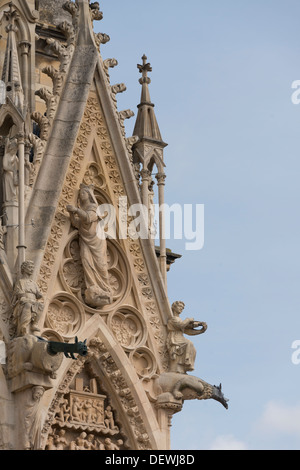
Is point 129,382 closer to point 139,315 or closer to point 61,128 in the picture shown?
point 139,315

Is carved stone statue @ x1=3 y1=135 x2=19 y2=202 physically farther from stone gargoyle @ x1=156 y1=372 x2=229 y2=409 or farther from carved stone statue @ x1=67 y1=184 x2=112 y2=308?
stone gargoyle @ x1=156 y1=372 x2=229 y2=409

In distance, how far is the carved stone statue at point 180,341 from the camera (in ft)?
68.3

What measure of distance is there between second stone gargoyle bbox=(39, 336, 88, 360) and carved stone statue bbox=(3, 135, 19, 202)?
198 cm

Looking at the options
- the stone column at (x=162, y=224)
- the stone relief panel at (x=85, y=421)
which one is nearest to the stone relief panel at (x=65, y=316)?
the stone relief panel at (x=85, y=421)

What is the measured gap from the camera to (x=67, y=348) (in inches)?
748

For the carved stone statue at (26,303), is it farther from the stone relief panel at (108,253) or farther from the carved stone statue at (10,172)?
the carved stone statue at (10,172)

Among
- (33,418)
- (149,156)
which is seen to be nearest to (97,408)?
(33,418)

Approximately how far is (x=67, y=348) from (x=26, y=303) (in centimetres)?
75

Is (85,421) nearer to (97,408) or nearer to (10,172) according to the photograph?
(97,408)

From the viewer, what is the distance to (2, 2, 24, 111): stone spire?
20.4m

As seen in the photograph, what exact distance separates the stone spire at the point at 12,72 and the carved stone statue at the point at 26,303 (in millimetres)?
2214

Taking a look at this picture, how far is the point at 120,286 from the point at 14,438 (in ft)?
9.57

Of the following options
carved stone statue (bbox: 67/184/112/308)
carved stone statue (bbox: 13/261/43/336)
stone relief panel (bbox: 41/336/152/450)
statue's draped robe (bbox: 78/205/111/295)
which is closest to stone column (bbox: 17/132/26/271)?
carved stone statue (bbox: 13/261/43/336)
